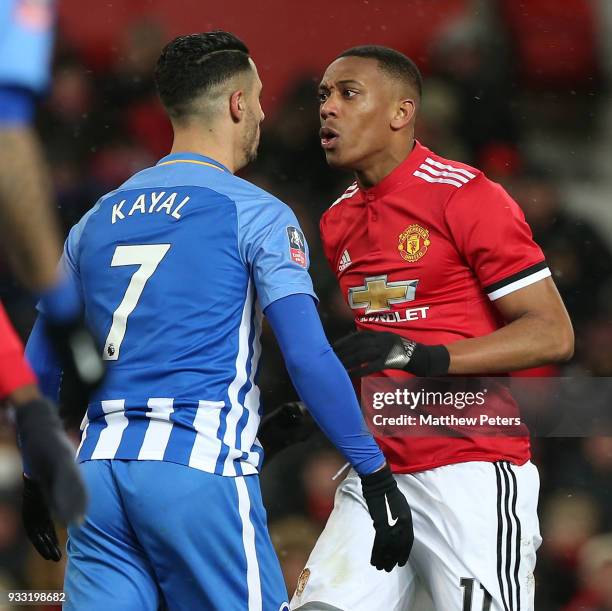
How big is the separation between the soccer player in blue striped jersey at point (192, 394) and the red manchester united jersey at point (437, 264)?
413 millimetres

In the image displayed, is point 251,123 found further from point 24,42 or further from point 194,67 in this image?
point 24,42

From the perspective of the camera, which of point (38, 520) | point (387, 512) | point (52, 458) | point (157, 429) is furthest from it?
point (38, 520)

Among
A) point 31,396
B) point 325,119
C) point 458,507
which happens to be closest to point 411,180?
point 325,119

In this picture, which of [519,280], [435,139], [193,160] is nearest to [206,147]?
[193,160]

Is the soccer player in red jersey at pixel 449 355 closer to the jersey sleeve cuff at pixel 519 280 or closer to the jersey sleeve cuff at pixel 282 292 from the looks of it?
the jersey sleeve cuff at pixel 519 280

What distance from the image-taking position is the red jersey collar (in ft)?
8.57

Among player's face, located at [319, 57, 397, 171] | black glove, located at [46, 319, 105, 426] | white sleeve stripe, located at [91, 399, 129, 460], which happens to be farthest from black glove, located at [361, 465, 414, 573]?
player's face, located at [319, 57, 397, 171]

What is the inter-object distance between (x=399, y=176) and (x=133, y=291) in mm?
892

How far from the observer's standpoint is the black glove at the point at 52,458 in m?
1.43

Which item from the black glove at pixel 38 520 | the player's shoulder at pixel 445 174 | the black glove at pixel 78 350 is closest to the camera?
the black glove at pixel 78 350

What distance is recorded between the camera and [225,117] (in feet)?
7.08

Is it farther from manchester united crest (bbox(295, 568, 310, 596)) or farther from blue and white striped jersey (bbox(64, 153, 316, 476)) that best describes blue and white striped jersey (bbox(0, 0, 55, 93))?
manchester united crest (bbox(295, 568, 310, 596))

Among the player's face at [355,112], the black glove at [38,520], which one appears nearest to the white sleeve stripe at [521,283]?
the player's face at [355,112]

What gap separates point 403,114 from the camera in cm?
277
